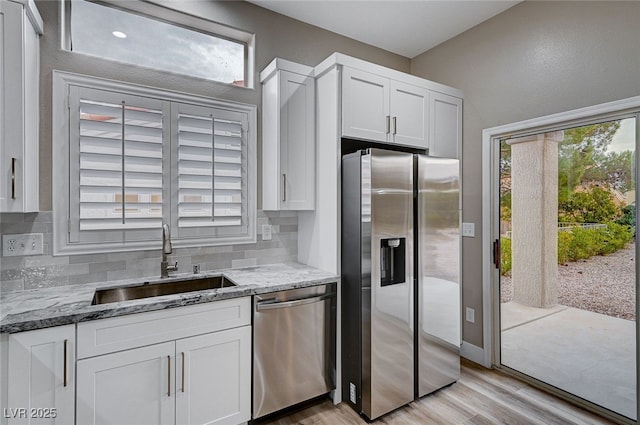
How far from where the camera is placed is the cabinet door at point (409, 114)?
2598 millimetres

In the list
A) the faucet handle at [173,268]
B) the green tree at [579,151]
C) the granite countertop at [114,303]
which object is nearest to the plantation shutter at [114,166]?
the faucet handle at [173,268]

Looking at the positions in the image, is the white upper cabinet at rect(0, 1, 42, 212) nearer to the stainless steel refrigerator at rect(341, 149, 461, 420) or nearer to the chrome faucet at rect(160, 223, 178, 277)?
the chrome faucet at rect(160, 223, 178, 277)

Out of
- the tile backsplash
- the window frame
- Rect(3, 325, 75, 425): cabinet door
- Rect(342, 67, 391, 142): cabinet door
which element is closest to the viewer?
Rect(3, 325, 75, 425): cabinet door

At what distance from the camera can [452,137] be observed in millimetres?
3004

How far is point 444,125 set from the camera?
9.61 ft

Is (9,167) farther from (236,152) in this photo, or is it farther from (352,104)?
(352,104)

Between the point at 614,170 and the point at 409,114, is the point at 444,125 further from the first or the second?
the point at 614,170

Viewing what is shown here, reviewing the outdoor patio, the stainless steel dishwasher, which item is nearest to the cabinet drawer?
the stainless steel dishwasher

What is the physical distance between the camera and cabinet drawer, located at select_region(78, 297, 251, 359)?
62.5 inches

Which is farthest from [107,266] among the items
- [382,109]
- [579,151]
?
[579,151]

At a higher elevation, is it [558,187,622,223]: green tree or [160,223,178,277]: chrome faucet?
[558,187,622,223]: green tree

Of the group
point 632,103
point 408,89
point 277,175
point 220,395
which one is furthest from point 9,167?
point 632,103

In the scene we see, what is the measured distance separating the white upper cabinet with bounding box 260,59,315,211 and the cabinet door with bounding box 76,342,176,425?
1247 millimetres

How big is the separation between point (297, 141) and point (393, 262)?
1.16m
